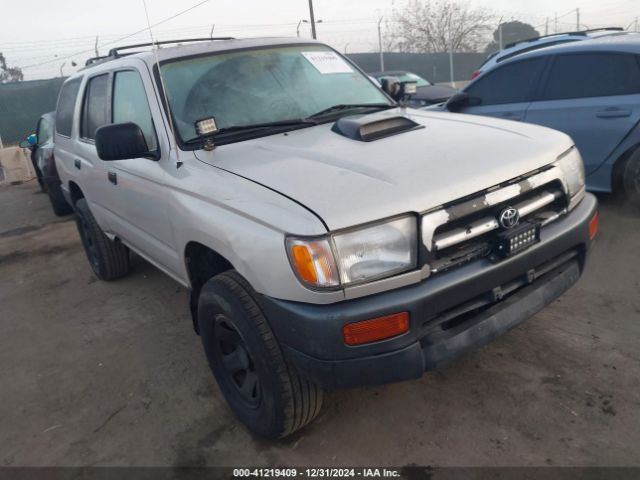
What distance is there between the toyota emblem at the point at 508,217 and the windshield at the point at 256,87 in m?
1.37

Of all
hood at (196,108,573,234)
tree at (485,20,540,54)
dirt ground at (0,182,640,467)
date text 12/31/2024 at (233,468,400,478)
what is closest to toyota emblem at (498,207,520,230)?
hood at (196,108,573,234)

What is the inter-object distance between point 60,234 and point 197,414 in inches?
201

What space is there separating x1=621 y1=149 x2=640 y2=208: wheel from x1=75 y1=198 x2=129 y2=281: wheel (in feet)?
14.8

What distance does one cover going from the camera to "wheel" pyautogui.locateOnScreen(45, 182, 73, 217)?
25.0 feet

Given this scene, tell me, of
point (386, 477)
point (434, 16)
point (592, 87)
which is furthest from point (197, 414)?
point (434, 16)

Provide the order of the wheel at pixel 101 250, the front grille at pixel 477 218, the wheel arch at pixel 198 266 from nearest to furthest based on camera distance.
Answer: the front grille at pixel 477 218, the wheel arch at pixel 198 266, the wheel at pixel 101 250

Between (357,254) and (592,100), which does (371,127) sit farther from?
(592,100)

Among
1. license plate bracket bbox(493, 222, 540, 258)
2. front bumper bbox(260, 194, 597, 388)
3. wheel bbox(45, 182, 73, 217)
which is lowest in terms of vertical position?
wheel bbox(45, 182, 73, 217)

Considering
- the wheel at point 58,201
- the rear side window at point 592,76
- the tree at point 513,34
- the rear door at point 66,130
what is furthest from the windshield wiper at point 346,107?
the tree at point 513,34

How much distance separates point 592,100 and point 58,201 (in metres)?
7.12

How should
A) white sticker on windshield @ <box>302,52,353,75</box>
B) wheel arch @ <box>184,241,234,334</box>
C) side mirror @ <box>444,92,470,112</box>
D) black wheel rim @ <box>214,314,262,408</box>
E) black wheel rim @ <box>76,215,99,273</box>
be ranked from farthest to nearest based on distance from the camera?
1. side mirror @ <box>444,92,470,112</box>
2. black wheel rim @ <box>76,215,99,273</box>
3. white sticker on windshield @ <box>302,52,353,75</box>
4. wheel arch @ <box>184,241,234,334</box>
5. black wheel rim @ <box>214,314,262,408</box>

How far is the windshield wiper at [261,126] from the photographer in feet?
9.15

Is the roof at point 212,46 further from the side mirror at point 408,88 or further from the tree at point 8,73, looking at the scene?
the tree at point 8,73

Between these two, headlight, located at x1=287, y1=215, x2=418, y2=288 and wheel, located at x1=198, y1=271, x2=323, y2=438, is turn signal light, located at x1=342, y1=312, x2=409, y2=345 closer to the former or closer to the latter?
headlight, located at x1=287, y1=215, x2=418, y2=288
